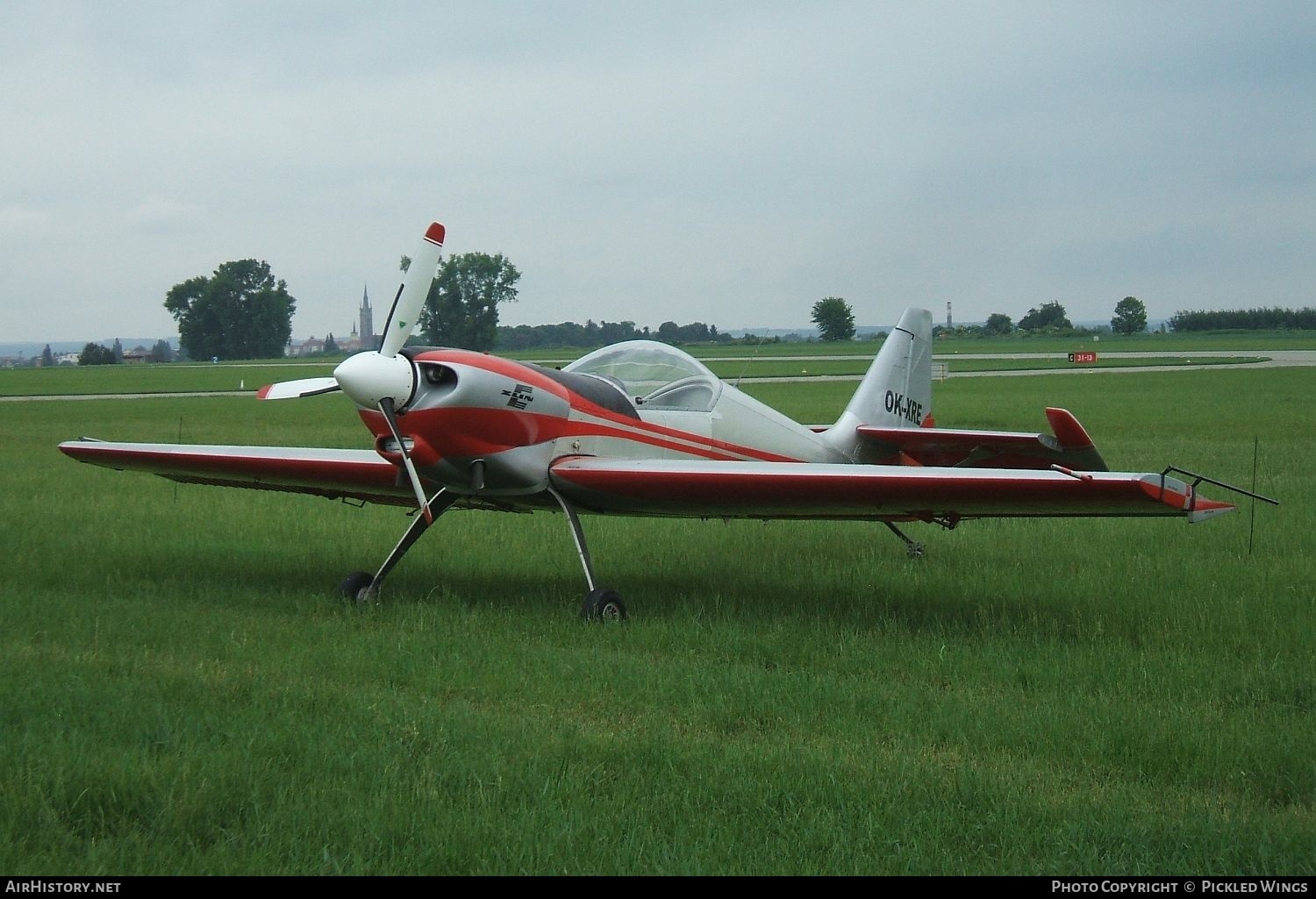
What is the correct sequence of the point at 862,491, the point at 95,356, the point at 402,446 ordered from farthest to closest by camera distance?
the point at 95,356
the point at 402,446
the point at 862,491

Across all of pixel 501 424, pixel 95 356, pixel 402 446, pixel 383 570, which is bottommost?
pixel 383 570

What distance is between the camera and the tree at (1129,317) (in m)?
147

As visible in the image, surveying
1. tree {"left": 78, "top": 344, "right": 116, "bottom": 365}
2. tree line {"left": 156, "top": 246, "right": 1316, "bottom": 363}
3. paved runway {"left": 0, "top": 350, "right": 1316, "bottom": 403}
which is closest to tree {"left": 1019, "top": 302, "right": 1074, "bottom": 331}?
→ tree line {"left": 156, "top": 246, "right": 1316, "bottom": 363}

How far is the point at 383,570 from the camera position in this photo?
896 cm

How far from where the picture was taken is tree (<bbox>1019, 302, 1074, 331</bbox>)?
464 ft

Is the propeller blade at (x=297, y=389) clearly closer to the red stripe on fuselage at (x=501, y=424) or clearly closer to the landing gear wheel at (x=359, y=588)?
the red stripe on fuselage at (x=501, y=424)

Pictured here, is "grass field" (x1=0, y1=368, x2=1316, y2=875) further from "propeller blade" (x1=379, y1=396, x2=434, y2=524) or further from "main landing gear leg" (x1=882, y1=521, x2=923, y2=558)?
"propeller blade" (x1=379, y1=396, x2=434, y2=524)

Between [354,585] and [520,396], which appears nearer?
[520,396]

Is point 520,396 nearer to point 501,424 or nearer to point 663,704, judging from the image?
point 501,424

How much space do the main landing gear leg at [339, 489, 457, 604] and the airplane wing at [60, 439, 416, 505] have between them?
0.97ft

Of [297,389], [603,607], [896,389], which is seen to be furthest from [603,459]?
[896,389]

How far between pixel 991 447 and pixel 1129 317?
484ft
